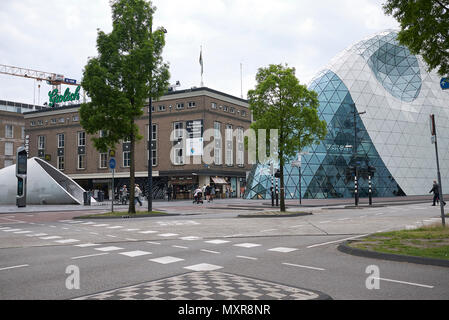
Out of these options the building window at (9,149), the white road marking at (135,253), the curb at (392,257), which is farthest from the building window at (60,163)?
the curb at (392,257)

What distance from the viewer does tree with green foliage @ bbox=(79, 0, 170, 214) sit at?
69.7ft

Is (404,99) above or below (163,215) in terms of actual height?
above

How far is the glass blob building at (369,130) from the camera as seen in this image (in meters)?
45.8

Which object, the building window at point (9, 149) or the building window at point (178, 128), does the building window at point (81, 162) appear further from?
the building window at point (9, 149)

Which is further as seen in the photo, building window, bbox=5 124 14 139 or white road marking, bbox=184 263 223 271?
building window, bbox=5 124 14 139

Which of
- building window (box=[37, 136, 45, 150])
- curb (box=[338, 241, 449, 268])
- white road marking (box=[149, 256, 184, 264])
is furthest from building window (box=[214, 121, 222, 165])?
white road marking (box=[149, 256, 184, 264])

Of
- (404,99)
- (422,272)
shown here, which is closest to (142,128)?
(404,99)

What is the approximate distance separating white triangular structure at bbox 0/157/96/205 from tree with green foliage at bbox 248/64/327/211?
21718mm

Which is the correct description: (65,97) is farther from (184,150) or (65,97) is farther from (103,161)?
(184,150)

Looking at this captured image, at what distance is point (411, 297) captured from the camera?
4996mm

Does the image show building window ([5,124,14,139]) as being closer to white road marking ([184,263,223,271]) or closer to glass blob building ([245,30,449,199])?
glass blob building ([245,30,449,199])
